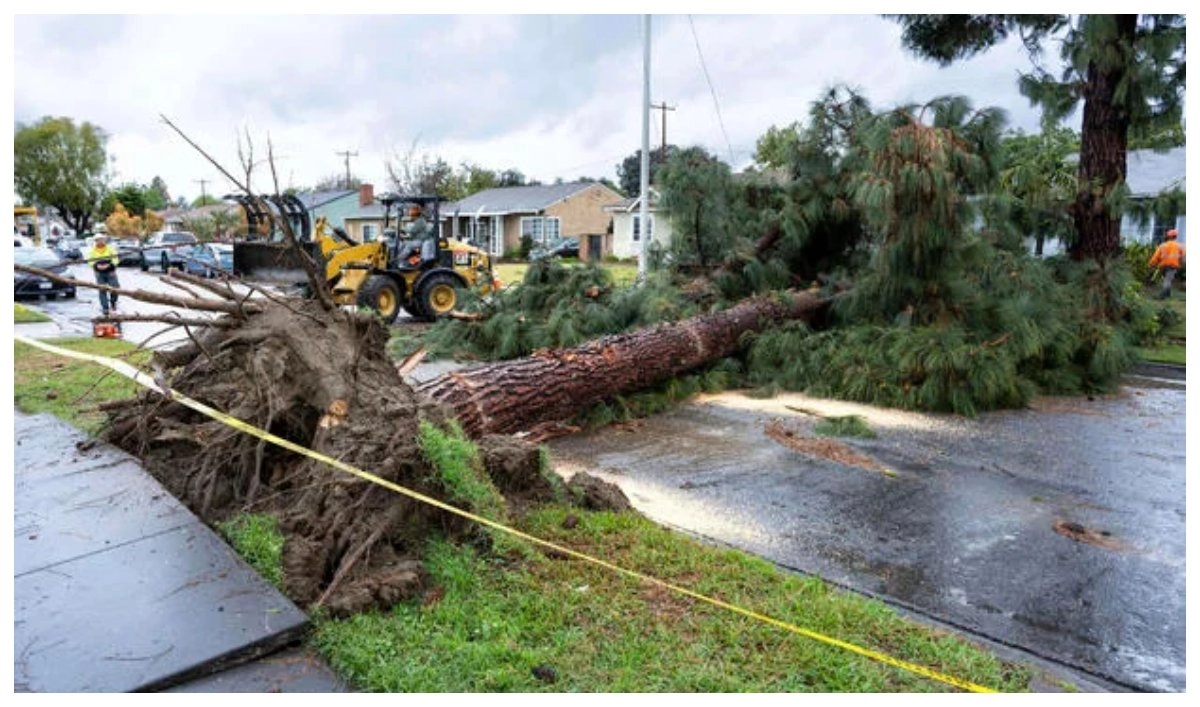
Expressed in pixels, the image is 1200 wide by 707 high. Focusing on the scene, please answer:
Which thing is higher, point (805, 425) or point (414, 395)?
point (414, 395)

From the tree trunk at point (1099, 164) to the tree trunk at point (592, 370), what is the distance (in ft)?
11.3

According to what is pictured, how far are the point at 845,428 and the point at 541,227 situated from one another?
35.3 m

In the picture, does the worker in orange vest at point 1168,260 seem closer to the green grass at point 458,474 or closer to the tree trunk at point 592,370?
the tree trunk at point 592,370

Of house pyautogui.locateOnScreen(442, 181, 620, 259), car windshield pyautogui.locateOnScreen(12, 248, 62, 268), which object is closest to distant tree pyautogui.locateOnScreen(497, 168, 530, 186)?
house pyautogui.locateOnScreen(442, 181, 620, 259)

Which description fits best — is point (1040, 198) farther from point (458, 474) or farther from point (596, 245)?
point (596, 245)

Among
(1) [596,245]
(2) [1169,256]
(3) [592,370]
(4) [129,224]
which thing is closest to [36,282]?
(3) [592,370]

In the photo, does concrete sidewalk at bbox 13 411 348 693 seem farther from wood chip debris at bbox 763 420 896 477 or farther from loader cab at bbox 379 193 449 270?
loader cab at bbox 379 193 449 270

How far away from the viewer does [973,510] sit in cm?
412

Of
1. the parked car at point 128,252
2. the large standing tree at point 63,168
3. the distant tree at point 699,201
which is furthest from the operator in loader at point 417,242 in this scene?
the large standing tree at point 63,168

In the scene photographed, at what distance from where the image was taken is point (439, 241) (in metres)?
13.1

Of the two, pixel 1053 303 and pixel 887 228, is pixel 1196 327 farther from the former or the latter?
pixel 1053 303
